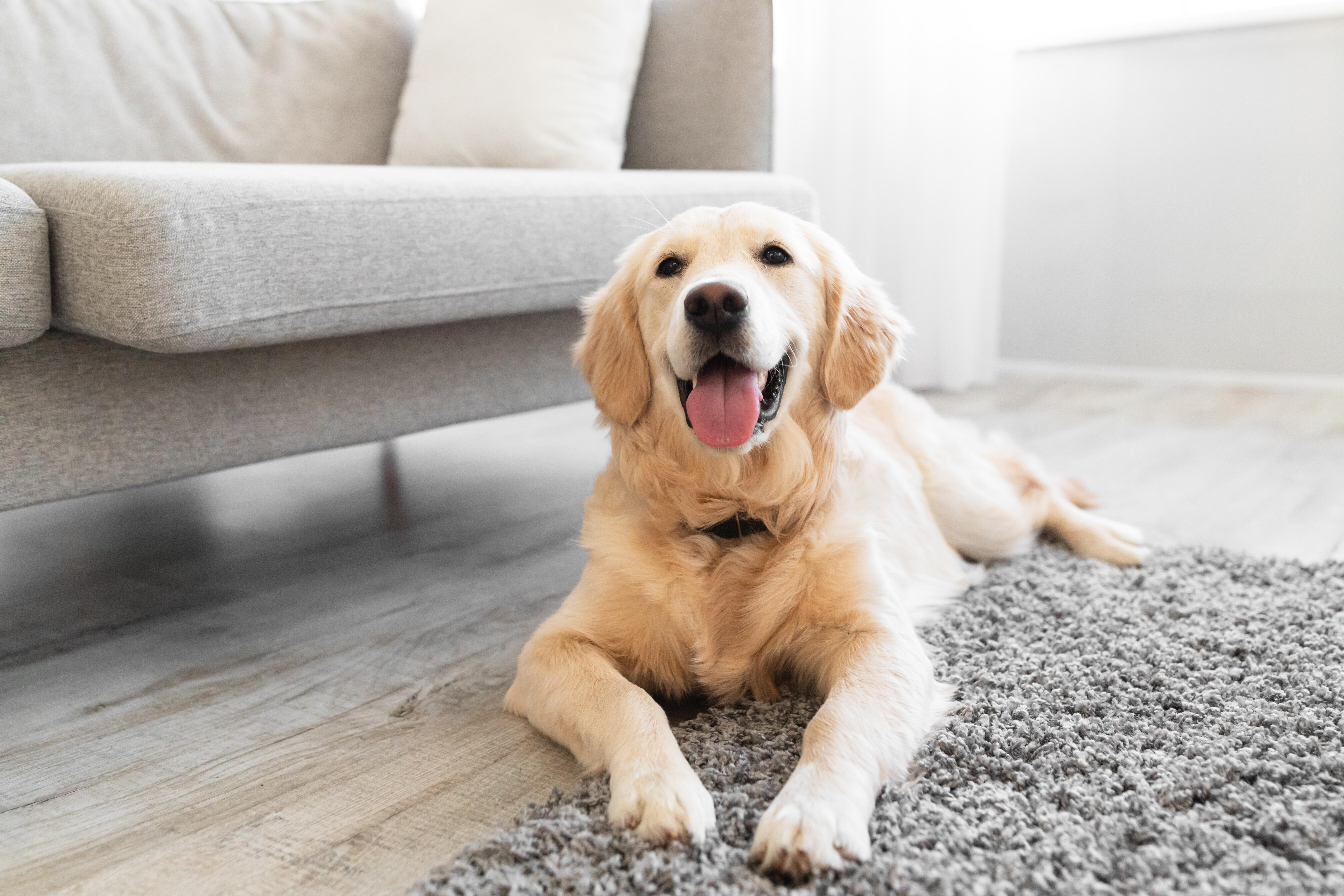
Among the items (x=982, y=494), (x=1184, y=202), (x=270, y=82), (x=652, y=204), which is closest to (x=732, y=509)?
(x=982, y=494)

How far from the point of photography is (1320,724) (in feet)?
4.27

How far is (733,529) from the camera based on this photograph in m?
1.55

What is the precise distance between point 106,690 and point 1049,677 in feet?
4.80

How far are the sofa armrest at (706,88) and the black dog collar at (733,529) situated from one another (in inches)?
58.6

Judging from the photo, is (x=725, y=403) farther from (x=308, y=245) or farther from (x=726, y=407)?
(x=308, y=245)

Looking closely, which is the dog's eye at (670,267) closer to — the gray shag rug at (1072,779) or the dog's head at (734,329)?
the dog's head at (734,329)

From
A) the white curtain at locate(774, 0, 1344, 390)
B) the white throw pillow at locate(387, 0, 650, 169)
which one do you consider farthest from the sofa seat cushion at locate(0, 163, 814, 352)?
the white curtain at locate(774, 0, 1344, 390)

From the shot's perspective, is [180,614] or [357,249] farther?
[180,614]

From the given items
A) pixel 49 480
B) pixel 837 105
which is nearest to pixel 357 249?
pixel 49 480

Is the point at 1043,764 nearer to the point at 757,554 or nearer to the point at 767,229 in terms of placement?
the point at 757,554

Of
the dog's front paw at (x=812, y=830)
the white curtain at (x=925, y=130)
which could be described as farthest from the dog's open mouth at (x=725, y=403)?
the white curtain at (x=925, y=130)

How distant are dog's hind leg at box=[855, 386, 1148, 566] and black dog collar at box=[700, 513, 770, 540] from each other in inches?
22.9

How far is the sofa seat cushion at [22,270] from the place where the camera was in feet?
4.75

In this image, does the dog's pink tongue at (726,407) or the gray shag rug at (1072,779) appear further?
the dog's pink tongue at (726,407)
